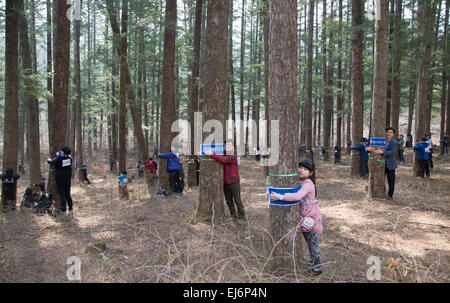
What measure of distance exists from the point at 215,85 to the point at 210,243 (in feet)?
11.5

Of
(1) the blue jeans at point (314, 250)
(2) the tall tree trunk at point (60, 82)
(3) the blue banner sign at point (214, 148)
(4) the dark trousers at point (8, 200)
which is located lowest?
(4) the dark trousers at point (8, 200)

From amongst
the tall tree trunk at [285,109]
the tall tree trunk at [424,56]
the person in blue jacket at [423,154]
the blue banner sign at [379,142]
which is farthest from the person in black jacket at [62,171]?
the tall tree trunk at [424,56]

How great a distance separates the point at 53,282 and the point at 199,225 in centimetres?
285

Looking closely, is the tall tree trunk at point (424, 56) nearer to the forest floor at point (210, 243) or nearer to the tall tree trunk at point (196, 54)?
the forest floor at point (210, 243)

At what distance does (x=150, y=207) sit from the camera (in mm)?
8742

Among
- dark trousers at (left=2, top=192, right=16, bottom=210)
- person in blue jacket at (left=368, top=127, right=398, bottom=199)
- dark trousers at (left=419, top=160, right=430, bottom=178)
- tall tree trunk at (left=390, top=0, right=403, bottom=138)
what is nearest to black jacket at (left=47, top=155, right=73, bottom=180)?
dark trousers at (left=2, top=192, right=16, bottom=210)

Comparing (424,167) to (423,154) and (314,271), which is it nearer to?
(423,154)

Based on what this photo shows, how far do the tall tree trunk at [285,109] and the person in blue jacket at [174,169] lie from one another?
680 cm

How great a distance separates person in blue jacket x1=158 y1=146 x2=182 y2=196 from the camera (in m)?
10.2

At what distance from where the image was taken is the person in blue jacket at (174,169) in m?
10.2

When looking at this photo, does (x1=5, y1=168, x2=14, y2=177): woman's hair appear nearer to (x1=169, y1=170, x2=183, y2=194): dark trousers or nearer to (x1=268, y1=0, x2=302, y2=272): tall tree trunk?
(x1=169, y1=170, x2=183, y2=194): dark trousers

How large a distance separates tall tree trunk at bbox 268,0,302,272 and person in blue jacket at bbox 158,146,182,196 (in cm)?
680

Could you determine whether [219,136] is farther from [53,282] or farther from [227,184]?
[53,282]
